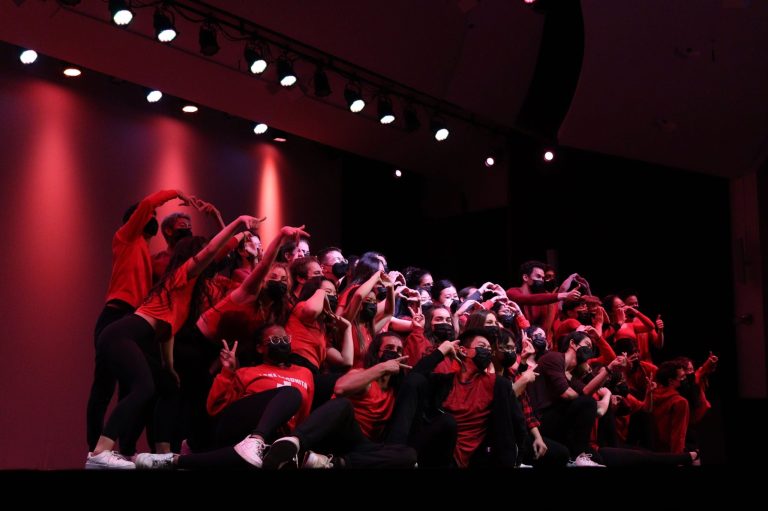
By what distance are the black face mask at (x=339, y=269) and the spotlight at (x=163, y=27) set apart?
179cm

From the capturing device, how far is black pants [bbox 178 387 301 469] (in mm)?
3695

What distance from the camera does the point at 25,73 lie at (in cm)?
652

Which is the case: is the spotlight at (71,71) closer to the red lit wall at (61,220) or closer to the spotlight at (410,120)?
the red lit wall at (61,220)

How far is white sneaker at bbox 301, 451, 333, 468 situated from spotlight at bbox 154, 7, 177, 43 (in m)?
3.13

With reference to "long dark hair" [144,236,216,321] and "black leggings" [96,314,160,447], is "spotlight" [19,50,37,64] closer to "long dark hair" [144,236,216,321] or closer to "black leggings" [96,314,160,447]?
"long dark hair" [144,236,216,321]

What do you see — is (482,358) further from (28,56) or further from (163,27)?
(28,56)

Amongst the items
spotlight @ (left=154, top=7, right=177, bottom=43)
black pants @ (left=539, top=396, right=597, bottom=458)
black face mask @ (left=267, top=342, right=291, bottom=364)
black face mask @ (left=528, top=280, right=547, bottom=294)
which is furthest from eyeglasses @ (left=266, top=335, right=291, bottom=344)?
black face mask @ (left=528, top=280, right=547, bottom=294)

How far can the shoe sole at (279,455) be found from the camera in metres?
3.56

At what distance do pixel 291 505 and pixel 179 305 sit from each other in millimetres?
1296

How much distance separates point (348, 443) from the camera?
406 cm

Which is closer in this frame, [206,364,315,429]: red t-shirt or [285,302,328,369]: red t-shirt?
[206,364,315,429]: red t-shirt

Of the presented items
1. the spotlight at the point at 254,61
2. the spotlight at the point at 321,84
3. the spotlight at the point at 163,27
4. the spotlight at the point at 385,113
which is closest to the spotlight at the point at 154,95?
the spotlight at the point at 254,61

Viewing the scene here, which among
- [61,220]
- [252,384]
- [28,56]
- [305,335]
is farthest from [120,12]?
[252,384]

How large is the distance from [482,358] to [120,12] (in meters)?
2.93
